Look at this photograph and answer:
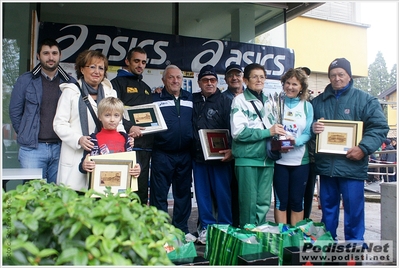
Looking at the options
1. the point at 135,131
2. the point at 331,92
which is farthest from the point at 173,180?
the point at 331,92

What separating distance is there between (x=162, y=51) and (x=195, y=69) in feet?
2.11

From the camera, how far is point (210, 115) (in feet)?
13.2

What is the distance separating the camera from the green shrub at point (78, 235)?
129 cm

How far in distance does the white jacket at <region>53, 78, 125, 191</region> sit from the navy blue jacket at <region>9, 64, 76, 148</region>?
328 mm

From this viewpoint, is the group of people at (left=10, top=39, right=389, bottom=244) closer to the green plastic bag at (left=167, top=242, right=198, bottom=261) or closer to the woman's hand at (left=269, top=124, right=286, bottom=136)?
the woman's hand at (left=269, top=124, right=286, bottom=136)

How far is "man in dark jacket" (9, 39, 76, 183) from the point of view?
3.05 meters

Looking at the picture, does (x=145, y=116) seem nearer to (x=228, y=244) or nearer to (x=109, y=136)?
(x=109, y=136)

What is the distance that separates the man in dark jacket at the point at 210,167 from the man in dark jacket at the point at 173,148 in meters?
0.12

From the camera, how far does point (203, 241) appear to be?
392 cm

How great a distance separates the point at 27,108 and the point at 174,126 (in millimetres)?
1549

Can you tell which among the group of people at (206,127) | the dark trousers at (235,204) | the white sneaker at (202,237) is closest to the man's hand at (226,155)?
the group of people at (206,127)

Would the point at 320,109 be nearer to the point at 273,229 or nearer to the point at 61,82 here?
the point at 273,229

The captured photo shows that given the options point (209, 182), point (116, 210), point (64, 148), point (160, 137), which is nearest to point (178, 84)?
point (160, 137)

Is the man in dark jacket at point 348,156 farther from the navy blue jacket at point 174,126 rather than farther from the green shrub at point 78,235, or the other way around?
the green shrub at point 78,235
